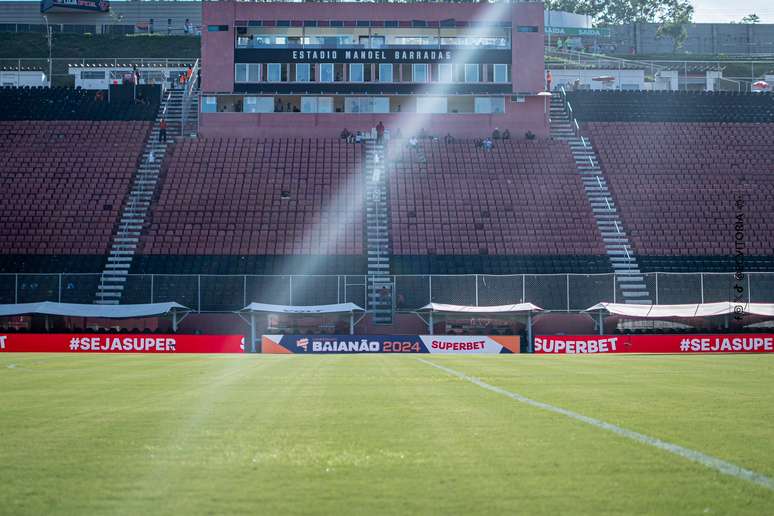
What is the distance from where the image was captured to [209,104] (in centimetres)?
6712

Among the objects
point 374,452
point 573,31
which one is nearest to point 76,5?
point 573,31

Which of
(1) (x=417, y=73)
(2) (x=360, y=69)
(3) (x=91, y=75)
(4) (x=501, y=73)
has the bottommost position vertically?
(1) (x=417, y=73)

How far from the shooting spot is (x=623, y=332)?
44.1 metres

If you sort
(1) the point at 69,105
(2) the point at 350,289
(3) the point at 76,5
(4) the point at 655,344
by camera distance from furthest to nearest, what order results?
(3) the point at 76,5, (1) the point at 69,105, (2) the point at 350,289, (4) the point at 655,344

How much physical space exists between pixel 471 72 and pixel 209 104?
59.3 feet

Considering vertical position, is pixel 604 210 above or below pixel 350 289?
above

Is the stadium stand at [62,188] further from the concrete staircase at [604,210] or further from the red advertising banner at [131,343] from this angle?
the concrete staircase at [604,210]

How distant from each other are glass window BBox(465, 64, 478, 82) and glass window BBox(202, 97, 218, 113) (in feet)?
56.5

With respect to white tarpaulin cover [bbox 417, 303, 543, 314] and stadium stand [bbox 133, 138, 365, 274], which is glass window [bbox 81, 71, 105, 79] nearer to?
stadium stand [bbox 133, 138, 365, 274]

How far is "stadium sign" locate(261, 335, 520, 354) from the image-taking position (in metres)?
42.6

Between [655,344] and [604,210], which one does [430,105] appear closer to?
[604,210]

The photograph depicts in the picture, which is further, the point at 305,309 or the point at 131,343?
the point at 305,309

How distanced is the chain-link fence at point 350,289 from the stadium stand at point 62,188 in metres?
5.18

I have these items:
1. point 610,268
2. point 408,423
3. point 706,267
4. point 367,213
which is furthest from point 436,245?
point 408,423
